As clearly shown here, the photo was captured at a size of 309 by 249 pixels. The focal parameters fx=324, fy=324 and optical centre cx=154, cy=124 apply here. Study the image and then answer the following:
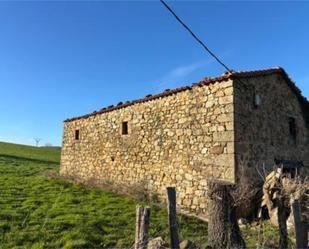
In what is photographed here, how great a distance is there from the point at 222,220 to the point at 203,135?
4.21 m

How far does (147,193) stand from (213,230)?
578 cm

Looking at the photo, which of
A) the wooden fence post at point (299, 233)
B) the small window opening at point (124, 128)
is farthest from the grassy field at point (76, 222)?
the small window opening at point (124, 128)

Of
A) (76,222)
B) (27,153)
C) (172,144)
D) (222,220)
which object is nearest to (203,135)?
(172,144)

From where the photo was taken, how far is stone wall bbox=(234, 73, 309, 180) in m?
9.62

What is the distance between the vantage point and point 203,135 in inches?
400

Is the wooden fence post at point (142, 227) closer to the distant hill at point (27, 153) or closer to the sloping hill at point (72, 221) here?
the sloping hill at point (72, 221)

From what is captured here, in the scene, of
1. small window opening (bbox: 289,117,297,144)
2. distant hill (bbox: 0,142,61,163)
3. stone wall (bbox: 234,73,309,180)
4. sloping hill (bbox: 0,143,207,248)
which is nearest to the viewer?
sloping hill (bbox: 0,143,207,248)

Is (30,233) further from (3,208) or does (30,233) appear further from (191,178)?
(191,178)

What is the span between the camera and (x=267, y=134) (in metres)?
10.8

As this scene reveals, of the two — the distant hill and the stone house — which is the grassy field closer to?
the stone house

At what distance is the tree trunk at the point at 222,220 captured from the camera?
20.1 ft

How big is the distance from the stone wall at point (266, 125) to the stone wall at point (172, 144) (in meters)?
0.48

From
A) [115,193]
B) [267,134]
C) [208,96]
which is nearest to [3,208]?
[115,193]

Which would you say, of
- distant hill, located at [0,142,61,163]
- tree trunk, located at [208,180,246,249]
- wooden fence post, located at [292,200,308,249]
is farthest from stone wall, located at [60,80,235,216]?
distant hill, located at [0,142,61,163]
